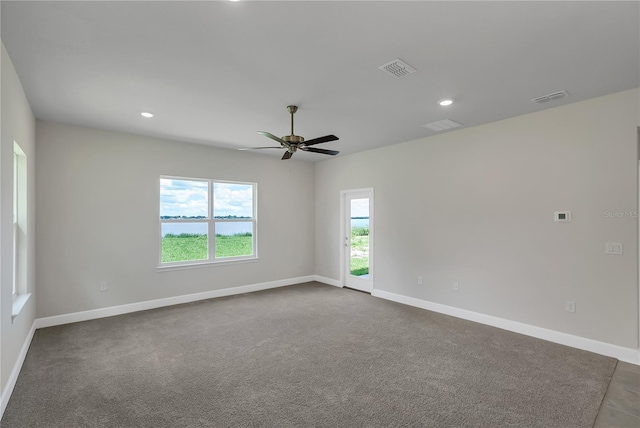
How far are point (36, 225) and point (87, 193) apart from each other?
2.30ft

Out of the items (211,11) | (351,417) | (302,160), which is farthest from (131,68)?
(302,160)

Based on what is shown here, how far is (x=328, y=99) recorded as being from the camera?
3408mm

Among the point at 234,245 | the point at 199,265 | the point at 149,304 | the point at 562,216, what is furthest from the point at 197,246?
the point at 562,216

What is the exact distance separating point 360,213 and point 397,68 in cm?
375

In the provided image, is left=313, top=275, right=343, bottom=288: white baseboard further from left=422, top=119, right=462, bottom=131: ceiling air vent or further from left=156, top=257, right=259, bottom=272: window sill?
left=422, top=119, right=462, bottom=131: ceiling air vent

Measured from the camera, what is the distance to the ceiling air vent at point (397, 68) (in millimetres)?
2615

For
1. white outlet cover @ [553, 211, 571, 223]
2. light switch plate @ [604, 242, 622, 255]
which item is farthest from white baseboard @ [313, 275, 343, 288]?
light switch plate @ [604, 242, 622, 255]

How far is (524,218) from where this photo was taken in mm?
3949

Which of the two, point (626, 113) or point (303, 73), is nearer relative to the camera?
point (303, 73)

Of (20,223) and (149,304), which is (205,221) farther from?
(20,223)

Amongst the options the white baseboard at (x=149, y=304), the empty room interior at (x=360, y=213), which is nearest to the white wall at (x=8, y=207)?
the empty room interior at (x=360, y=213)

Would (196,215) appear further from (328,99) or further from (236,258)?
(328,99)

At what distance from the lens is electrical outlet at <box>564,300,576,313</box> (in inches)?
140

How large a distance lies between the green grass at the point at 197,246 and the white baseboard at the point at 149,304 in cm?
64
